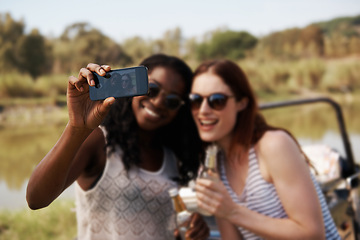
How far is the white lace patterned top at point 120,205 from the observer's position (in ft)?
5.51

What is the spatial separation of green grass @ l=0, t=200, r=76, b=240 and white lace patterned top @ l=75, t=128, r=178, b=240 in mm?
2941

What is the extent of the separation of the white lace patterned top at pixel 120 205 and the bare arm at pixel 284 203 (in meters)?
0.30

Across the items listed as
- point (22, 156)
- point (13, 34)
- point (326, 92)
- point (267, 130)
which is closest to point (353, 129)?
point (326, 92)

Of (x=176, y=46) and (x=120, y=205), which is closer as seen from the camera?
(x=120, y=205)

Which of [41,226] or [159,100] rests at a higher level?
[159,100]

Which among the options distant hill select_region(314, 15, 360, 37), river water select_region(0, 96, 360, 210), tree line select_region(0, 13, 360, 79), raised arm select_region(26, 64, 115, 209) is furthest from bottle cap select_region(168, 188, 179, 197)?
distant hill select_region(314, 15, 360, 37)

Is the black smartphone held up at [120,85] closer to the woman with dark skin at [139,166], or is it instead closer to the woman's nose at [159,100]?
the woman with dark skin at [139,166]

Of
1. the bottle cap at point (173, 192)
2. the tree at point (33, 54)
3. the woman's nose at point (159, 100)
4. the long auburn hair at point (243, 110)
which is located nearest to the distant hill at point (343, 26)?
the tree at point (33, 54)

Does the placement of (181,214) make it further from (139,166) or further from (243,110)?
(243,110)

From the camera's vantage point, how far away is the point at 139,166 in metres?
1.82

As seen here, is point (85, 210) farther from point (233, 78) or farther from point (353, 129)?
point (353, 129)

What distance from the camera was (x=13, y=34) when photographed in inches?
682

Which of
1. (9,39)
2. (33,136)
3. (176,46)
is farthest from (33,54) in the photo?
(176,46)

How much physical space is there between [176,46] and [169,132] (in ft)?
84.7
